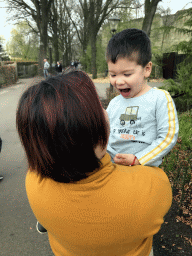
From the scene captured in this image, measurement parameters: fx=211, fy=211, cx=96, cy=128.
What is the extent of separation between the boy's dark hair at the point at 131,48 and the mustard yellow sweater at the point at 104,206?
2.62ft

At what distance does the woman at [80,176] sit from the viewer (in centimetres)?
76

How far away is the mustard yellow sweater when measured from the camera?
2.65 feet

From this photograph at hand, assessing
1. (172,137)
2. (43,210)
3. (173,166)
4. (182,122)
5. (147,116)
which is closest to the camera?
(43,210)

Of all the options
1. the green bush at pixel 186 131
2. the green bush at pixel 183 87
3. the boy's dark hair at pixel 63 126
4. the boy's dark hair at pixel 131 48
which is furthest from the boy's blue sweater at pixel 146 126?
the green bush at pixel 183 87

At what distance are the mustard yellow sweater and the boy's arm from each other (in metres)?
0.37

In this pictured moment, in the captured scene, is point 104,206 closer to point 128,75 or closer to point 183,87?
point 128,75

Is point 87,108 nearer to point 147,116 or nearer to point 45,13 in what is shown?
point 147,116

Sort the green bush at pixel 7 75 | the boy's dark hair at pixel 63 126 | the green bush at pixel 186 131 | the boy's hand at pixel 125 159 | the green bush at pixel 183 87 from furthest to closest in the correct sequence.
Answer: the green bush at pixel 7 75 → the green bush at pixel 183 87 → the green bush at pixel 186 131 → the boy's hand at pixel 125 159 → the boy's dark hair at pixel 63 126

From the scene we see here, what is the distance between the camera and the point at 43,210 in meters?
0.86

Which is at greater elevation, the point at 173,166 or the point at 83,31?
the point at 83,31

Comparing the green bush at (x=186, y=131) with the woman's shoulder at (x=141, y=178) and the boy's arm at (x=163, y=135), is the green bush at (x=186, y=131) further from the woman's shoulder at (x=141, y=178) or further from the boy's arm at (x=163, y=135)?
the woman's shoulder at (x=141, y=178)

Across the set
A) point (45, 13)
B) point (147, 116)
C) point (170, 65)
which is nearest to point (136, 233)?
point (147, 116)

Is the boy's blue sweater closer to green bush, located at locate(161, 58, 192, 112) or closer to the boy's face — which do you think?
the boy's face

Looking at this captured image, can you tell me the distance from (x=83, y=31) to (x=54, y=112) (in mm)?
35932
